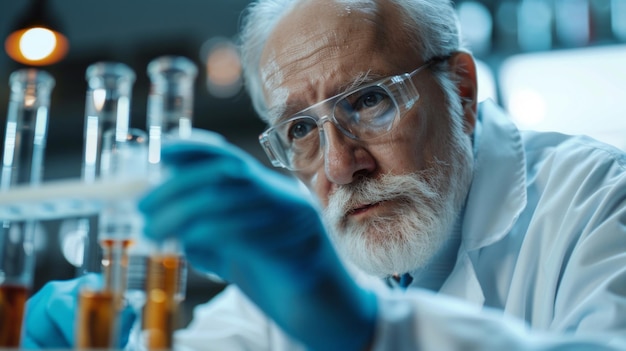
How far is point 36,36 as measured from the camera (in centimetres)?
296

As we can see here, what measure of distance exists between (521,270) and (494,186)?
218mm

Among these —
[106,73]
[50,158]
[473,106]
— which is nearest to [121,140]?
[106,73]

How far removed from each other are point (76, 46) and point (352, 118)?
3539 millimetres

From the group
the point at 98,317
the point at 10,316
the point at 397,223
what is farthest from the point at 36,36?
→ the point at 98,317

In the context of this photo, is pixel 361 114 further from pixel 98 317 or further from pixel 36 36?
pixel 36 36

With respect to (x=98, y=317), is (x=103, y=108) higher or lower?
higher

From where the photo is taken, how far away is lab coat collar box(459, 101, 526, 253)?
1.38 m

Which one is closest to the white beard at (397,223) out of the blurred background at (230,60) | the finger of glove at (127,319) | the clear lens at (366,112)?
the clear lens at (366,112)

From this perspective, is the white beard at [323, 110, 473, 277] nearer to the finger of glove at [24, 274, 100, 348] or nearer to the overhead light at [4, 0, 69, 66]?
the finger of glove at [24, 274, 100, 348]

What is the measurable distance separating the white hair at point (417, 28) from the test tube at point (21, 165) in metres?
0.83

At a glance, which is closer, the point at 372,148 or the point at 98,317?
the point at 98,317

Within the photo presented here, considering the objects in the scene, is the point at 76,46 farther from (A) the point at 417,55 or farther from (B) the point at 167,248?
(B) the point at 167,248

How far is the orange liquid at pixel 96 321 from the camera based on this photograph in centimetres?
73

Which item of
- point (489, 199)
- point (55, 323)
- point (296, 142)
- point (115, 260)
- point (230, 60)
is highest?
point (230, 60)
